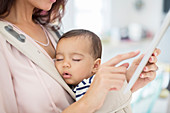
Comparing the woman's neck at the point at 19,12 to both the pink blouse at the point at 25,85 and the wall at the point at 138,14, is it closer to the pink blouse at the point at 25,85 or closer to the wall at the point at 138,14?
the pink blouse at the point at 25,85

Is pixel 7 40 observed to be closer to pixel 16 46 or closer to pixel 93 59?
pixel 16 46

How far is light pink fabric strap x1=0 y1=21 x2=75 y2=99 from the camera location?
99 cm

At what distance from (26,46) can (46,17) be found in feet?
1.76

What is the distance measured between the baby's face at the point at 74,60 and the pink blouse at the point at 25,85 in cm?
11

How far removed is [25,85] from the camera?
3.24 ft

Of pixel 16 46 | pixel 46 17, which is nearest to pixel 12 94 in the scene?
pixel 16 46

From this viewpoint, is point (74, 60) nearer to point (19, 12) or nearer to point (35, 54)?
point (35, 54)

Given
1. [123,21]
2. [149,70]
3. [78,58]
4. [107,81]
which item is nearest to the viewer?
[107,81]

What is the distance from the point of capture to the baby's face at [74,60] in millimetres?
1130

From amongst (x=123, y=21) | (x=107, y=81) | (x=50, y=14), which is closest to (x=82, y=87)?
(x=107, y=81)

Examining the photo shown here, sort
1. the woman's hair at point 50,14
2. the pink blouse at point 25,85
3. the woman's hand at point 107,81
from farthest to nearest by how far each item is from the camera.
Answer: the woman's hair at point 50,14 < the pink blouse at point 25,85 < the woman's hand at point 107,81

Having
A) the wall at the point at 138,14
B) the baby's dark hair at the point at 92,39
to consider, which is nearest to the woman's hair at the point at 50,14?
the baby's dark hair at the point at 92,39

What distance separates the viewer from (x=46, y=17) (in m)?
1.51

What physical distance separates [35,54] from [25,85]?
0.14 meters
